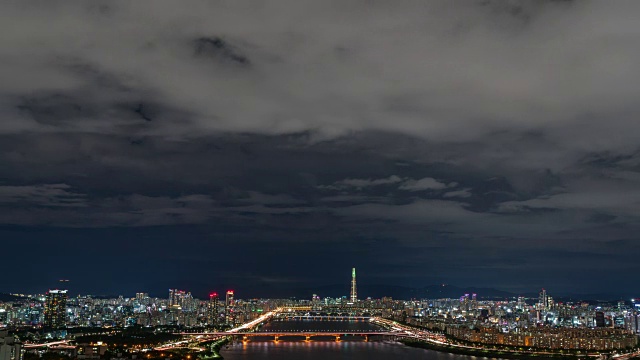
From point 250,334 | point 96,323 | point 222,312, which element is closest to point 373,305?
point 222,312

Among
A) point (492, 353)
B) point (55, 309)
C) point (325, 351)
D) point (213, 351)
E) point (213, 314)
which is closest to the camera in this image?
point (213, 351)

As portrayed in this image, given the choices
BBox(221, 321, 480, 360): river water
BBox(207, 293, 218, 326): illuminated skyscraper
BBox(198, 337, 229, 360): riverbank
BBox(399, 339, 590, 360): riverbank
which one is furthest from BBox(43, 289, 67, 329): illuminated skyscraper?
BBox(399, 339, 590, 360): riverbank

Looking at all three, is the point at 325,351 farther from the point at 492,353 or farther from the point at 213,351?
the point at 492,353

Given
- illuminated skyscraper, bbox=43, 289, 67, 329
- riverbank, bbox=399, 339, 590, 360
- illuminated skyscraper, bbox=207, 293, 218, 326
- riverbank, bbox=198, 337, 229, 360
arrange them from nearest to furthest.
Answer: riverbank, bbox=198, 337, 229, 360, riverbank, bbox=399, 339, 590, 360, illuminated skyscraper, bbox=43, 289, 67, 329, illuminated skyscraper, bbox=207, 293, 218, 326

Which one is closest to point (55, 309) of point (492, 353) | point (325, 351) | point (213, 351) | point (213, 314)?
point (213, 314)

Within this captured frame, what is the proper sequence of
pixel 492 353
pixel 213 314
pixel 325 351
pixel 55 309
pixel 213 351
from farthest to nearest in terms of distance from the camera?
pixel 213 314 < pixel 55 309 < pixel 325 351 < pixel 492 353 < pixel 213 351

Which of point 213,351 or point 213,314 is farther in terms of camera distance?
point 213,314

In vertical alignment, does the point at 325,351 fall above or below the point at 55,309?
below

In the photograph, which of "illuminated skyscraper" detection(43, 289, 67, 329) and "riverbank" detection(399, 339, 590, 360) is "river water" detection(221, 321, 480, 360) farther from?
"illuminated skyscraper" detection(43, 289, 67, 329)

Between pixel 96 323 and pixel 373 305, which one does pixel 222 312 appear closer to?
pixel 96 323
